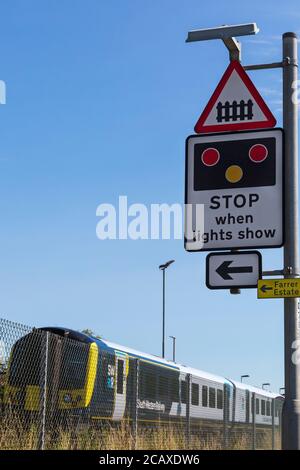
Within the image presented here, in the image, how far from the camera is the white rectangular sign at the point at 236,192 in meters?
7.25

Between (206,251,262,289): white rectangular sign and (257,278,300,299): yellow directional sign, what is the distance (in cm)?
8

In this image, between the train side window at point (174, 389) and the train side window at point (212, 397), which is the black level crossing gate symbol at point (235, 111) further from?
the train side window at point (212, 397)

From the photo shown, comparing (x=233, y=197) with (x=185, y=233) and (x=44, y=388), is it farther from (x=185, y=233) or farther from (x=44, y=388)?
(x=44, y=388)

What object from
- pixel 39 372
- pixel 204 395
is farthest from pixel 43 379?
pixel 204 395

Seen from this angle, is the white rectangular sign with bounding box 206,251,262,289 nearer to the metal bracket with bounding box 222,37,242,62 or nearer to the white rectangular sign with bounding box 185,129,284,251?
the white rectangular sign with bounding box 185,129,284,251

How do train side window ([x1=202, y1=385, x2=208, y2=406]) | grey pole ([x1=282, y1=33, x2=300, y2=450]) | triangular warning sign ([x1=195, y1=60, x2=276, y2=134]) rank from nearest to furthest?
1. grey pole ([x1=282, y1=33, x2=300, y2=450])
2. triangular warning sign ([x1=195, y1=60, x2=276, y2=134])
3. train side window ([x1=202, y1=385, x2=208, y2=406])

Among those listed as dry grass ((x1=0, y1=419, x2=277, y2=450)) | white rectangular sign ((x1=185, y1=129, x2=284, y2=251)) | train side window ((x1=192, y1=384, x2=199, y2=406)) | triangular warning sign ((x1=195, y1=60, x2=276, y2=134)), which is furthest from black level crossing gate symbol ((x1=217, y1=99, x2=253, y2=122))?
train side window ((x1=192, y1=384, x2=199, y2=406))

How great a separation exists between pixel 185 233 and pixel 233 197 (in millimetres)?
581

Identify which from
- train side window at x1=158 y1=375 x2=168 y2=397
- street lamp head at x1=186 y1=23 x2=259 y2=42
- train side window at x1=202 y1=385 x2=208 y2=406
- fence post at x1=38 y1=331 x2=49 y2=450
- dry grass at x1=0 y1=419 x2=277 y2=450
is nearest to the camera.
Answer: street lamp head at x1=186 y1=23 x2=259 y2=42

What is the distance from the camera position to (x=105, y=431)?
1267 cm

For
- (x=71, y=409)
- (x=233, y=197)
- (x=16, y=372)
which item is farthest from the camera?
(x=71, y=409)

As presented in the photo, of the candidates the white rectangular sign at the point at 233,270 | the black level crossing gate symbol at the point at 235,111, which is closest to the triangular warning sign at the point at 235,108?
the black level crossing gate symbol at the point at 235,111

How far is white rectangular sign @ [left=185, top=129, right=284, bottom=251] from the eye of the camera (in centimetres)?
725
